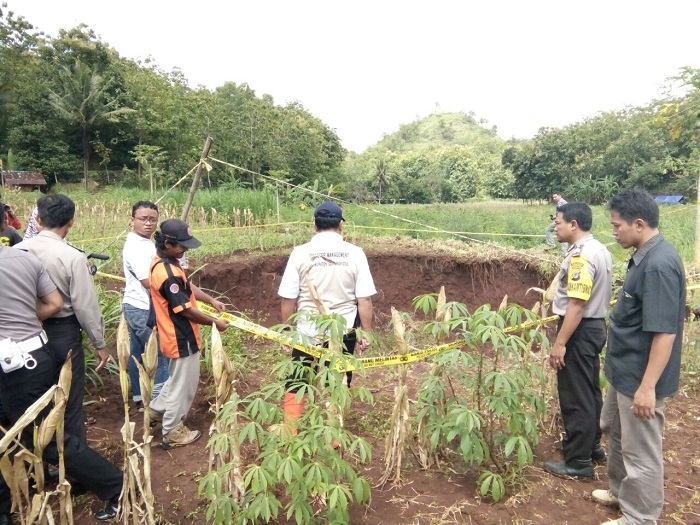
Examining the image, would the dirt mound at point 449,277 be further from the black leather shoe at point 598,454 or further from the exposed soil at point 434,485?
the black leather shoe at point 598,454

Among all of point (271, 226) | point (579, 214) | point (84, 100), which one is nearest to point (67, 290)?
point (579, 214)

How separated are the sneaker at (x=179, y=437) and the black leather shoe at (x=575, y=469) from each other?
92.3 inches

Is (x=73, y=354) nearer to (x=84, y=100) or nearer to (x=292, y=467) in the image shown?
(x=292, y=467)

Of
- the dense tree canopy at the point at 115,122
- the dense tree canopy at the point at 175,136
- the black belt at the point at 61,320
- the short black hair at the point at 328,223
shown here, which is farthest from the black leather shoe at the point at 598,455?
the dense tree canopy at the point at 115,122

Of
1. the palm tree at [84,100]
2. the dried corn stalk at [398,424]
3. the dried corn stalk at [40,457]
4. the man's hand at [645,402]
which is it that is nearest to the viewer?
the dried corn stalk at [40,457]

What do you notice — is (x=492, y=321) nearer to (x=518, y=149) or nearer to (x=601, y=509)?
(x=601, y=509)

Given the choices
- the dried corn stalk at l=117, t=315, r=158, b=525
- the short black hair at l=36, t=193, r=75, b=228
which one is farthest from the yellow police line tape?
the short black hair at l=36, t=193, r=75, b=228

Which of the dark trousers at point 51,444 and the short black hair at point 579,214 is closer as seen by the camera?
the dark trousers at point 51,444

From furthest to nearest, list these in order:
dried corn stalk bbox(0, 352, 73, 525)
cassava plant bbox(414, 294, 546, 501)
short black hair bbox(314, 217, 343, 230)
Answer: short black hair bbox(314, 217, 343, 230)
cassava plant bbox(414, 294, 546, 501)
dried corn stalk bbox(0, 352, 73, 525)

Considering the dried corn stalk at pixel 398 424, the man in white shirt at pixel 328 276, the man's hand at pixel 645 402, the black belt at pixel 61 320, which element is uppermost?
the man in white shirt at pixel 328 276

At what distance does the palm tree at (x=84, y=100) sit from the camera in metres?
22.8

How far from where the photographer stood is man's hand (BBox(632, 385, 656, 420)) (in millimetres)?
2338

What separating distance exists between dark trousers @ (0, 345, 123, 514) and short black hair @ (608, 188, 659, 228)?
2910 millimetres

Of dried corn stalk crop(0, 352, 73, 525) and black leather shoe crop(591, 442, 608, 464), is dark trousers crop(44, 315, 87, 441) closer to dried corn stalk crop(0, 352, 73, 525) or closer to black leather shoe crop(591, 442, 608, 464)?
dried corn stalk crop(0, 352, 73, 525)
